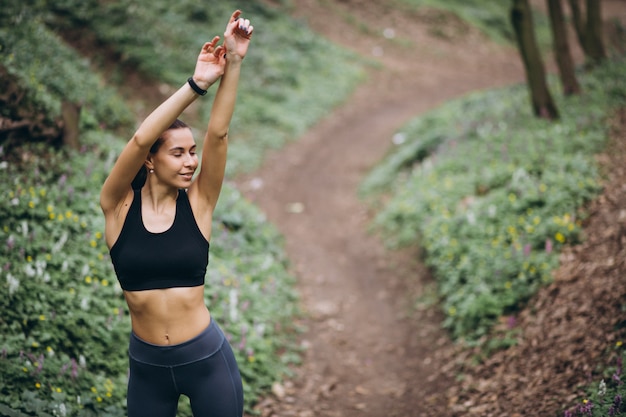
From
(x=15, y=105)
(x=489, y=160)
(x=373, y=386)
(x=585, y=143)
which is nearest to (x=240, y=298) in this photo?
(x=373, y=386)

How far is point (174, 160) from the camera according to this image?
2887 millimetres

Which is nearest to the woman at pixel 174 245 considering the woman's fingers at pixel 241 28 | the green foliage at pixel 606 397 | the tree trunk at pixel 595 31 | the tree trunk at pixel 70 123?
the woman's fingers at pixel 241 28

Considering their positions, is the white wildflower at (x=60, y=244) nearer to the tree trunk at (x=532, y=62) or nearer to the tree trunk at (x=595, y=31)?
the tree trunk at (x=532, y=62)

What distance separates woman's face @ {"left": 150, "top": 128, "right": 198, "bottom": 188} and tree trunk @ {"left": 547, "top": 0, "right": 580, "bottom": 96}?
10988 millimetres

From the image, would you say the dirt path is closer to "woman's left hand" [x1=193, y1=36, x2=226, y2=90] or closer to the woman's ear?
the woman's ear

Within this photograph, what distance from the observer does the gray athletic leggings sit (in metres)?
2.89

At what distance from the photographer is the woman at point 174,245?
2.79 meters

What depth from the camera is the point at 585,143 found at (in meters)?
8.60

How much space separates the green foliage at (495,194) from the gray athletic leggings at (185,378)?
3.99 metres

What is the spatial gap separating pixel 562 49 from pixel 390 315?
8.01 meters

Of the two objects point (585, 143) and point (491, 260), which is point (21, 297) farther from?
point (585, 143)

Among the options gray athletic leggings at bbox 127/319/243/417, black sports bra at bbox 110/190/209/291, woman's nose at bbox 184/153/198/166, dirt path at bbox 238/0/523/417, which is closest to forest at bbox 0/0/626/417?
dirt path at bbox 238/0/523/417

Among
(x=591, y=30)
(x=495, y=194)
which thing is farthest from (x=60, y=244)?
(x=591, y=30)

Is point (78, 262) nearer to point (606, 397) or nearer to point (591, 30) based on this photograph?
point (606, 397)
